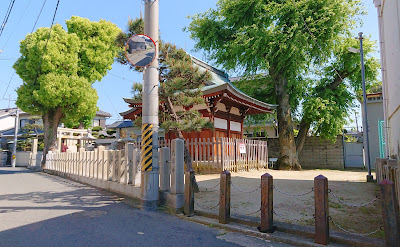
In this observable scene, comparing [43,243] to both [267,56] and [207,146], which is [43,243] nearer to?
[207,146]

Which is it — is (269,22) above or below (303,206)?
above

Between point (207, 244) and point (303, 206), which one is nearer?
point (207, 244)

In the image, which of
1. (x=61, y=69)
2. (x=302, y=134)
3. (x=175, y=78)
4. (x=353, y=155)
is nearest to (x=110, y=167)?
(x=175, y=78)

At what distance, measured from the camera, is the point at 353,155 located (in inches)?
A: 786

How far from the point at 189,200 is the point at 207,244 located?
178 centimetres

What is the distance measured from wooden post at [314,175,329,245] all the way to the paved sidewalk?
62cm

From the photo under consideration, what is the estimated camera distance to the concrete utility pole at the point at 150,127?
7.07m

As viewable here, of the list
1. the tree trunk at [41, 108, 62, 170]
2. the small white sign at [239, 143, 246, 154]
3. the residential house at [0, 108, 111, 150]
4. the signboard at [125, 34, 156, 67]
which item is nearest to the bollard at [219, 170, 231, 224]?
the signboard at [125, 34, 156, 67]

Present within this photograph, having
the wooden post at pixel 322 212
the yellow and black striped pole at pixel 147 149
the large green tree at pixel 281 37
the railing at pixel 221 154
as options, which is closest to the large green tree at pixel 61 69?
the large green tree at pixel 281 37

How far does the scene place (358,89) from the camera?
1833 cm

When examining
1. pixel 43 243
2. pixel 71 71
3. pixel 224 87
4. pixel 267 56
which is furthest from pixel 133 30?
pixel 71 71

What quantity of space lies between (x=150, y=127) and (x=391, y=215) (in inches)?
209

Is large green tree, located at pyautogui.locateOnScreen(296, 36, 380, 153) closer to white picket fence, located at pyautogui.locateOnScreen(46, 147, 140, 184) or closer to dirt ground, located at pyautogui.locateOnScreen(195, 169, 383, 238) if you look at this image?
dirt ground, located at pyautogui.locateOnScreen(195, 169, 383, 238)

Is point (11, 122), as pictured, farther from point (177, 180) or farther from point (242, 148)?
point (177, 180)
